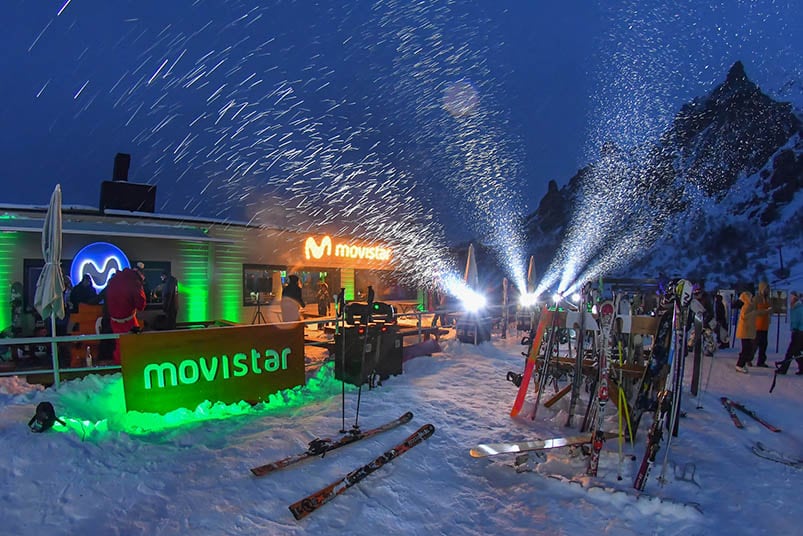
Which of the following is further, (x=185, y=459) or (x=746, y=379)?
(x=746, y=379)

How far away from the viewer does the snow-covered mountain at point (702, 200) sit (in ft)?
255

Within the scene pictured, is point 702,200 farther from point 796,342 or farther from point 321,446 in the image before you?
point 321,446

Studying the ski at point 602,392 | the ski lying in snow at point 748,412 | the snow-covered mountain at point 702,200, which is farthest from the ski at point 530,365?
the snow-covered mountain at point 702,200

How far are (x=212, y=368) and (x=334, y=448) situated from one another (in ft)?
7.92

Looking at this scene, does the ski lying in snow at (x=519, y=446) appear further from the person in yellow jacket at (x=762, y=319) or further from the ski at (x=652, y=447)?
the person in yellow jacket at (x=762, y=319)

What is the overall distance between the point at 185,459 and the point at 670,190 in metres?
127

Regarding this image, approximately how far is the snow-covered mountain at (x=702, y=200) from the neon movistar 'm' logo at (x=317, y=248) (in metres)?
64.8

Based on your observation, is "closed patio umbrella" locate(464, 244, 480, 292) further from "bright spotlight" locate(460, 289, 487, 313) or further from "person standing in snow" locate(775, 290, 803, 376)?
"person standing in snow" locate(775, 290, 803, 376)

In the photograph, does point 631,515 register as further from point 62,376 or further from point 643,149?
point 643,149

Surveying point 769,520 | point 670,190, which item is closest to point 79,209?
point 769,520

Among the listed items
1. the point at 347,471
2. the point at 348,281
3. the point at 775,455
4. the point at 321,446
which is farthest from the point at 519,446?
the point at 348,281

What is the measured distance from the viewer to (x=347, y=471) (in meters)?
4.37

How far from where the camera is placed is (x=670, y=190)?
357 feet

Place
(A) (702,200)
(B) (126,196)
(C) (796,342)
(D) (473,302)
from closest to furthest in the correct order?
(C) (796,342) < (D) (473,302) < (B) (126,196) < (A) (702,200)
